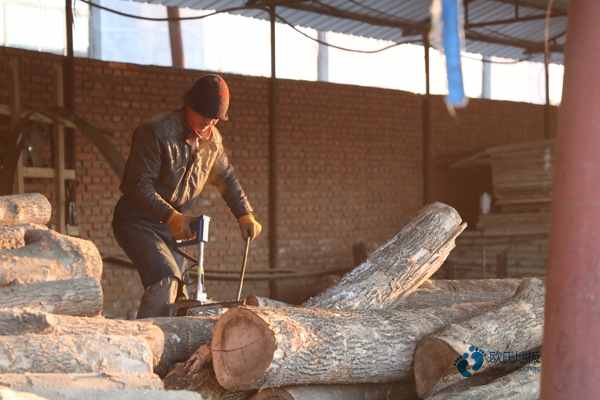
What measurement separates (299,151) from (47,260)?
7601mm

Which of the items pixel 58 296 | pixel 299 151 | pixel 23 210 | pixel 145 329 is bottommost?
pixel 145 329

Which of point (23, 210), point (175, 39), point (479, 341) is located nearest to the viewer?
point (479, 341)

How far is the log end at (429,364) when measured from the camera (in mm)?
4305

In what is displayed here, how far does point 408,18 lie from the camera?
13.1m

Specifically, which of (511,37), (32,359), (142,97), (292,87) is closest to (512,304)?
(32,359)

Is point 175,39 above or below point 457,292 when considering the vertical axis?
above

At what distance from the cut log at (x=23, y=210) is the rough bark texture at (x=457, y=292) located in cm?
225

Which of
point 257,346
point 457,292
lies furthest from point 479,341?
point 457,292

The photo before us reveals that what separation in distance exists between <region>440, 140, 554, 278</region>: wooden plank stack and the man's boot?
709cm

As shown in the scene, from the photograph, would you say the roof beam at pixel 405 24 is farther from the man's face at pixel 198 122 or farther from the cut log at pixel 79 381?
the cut log at pixel 79 381

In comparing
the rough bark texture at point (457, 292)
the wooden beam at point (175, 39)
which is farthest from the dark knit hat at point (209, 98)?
the wooden beam at point (175, 39)

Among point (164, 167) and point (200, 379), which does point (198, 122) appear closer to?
point (164, 167)

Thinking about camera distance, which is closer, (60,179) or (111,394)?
(111,394)

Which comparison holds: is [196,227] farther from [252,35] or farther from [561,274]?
[252,35]
